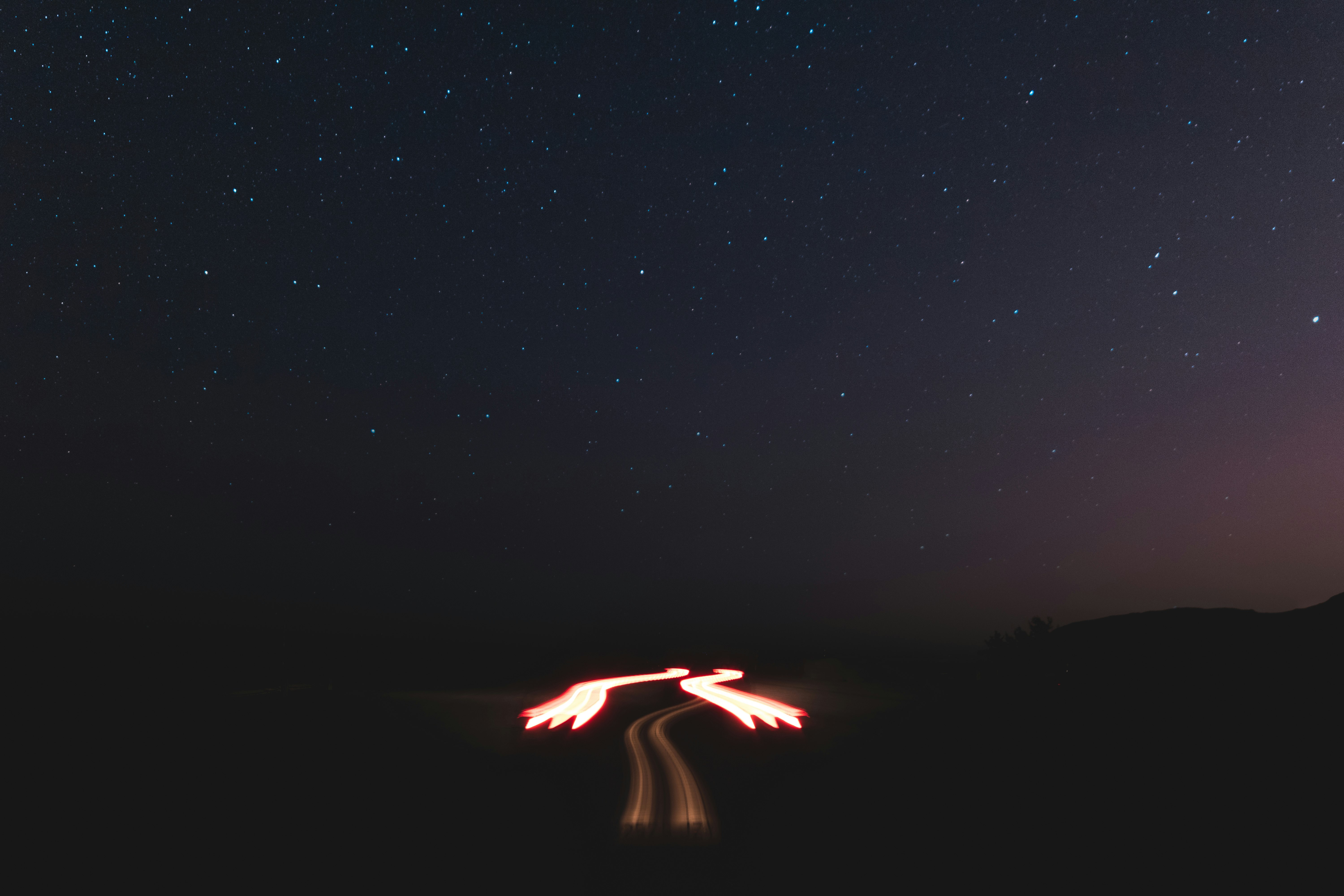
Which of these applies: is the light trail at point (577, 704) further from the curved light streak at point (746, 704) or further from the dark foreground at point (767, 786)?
the curved light streak at point (746, 704)

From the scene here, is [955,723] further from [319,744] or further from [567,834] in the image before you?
[319,744]

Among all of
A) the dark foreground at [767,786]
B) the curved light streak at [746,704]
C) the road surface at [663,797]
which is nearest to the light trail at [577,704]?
the dark foreground at [767,786]

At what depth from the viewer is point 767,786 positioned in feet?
36.4

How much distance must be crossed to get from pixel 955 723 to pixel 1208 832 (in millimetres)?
5252

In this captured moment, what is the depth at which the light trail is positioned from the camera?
1883 cm

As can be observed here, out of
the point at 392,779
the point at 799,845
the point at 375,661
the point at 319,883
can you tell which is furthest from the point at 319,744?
the point at 375,661

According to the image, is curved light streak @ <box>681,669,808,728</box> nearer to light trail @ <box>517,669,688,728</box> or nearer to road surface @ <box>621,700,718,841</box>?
light trail @ <box>517,669,688,728</box>

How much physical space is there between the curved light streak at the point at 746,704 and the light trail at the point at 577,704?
3576mm

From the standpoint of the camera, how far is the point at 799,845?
8273 mm

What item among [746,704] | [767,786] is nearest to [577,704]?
[746,704]

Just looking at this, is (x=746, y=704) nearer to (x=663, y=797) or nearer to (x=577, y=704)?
(x=577, y=704)

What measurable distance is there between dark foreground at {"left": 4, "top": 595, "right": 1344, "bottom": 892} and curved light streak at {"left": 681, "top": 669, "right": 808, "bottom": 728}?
76 cm

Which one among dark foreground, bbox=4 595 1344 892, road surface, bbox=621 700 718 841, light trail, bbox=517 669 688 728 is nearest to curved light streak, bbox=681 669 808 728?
dark foreground, bbox=4 595 1344 892

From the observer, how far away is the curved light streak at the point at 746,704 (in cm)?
1847
